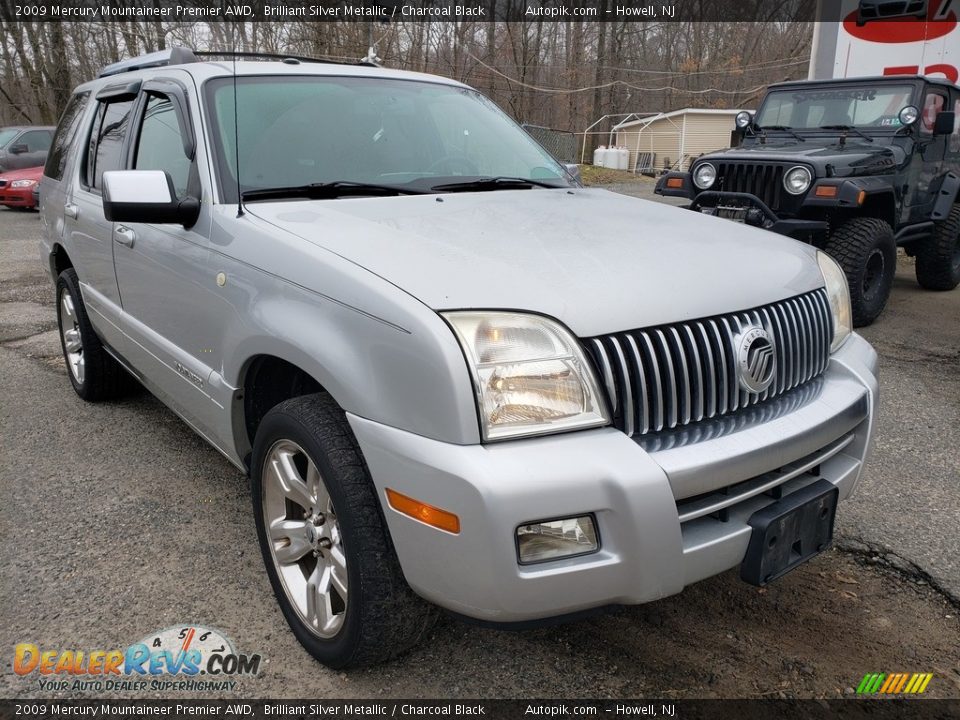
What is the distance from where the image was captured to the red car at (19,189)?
14.4m

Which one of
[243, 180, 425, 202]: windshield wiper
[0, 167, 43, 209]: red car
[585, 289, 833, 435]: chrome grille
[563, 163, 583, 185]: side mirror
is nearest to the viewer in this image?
[585, 289, 833, 435]: chrome grille

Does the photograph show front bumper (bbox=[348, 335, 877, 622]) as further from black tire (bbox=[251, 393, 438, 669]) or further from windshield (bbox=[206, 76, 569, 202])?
windshield (bbox=[206, 76, 569, 202])

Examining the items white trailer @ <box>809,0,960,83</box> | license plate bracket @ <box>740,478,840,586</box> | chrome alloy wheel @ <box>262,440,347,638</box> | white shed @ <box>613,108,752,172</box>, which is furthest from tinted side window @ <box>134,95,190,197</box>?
white shed @ <box>613,108,752,172</box>

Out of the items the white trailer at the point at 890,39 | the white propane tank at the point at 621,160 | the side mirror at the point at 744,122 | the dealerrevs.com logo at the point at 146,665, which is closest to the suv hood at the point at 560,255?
the dealerrevs.com logo at the point at 146,665

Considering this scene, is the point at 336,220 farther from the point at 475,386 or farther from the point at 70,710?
the point at 70,710

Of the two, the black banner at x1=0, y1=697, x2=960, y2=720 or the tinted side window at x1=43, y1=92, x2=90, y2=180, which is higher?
the tinted side window at x1=43, y1=92, x2=90, y2=180

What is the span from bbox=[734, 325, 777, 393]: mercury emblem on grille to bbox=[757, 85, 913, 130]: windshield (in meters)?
6.08

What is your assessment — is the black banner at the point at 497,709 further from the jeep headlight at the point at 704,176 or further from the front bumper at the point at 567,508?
the jeep headlight at the point at 704,176

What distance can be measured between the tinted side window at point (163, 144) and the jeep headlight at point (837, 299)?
2284 millimetres

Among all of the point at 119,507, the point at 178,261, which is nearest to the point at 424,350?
the point at 178,261

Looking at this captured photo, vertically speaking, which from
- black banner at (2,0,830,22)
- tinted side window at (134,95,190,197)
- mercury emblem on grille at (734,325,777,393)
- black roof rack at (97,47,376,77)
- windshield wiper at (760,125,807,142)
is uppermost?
black banner at (2,0,830,22)

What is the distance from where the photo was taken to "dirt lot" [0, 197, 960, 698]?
2.21 meters

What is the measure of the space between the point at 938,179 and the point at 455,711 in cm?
762

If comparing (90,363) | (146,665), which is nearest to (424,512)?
(146,665)
